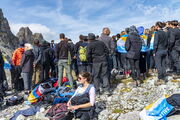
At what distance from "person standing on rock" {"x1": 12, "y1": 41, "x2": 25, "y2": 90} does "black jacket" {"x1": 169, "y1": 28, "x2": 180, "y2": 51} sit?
740 cm

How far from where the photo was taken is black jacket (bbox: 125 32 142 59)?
862 cm

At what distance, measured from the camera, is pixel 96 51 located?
27.3 ft

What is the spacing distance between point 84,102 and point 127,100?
97.4 inches

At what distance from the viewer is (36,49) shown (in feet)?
33.8

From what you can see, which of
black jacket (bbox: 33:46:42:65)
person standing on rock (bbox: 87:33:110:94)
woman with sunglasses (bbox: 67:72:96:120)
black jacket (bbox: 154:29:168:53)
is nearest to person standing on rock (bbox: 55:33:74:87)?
person standing on rock (bbox: 87:33:110:94)

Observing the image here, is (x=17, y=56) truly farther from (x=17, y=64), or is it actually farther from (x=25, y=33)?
(x=25, y=33)

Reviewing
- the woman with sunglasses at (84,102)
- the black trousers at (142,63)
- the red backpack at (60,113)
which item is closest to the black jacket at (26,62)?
the red backpack at (60,113)

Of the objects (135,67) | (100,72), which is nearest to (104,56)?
(100,72)

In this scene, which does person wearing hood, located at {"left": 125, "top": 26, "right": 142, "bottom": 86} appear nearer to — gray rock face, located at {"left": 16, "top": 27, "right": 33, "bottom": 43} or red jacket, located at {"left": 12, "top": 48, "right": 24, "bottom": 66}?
red jacket, located at {"left": 12, "top": 48, "right": 24, "bottom": 66}

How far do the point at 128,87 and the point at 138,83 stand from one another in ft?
1.61

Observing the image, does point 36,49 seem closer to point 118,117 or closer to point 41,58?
point 41,58

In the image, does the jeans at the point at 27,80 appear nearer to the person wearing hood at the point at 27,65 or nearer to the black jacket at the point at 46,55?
the person wearing hood at the point at 27,65

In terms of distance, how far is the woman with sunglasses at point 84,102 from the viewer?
5.50 m

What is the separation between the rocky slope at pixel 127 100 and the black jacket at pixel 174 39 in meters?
1.47
